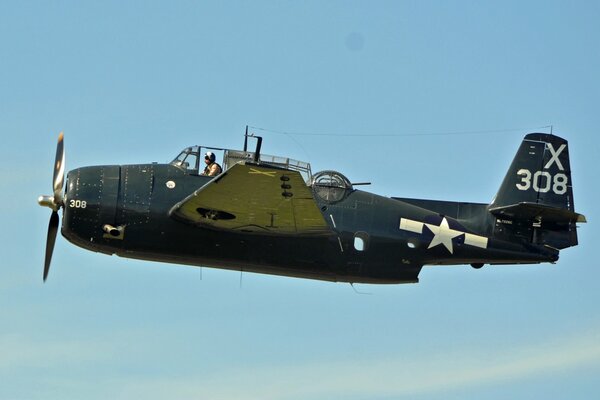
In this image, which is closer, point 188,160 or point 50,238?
point 188,160

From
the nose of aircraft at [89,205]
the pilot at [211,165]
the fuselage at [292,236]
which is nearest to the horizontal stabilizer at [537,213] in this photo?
the fuselage at [292,236]

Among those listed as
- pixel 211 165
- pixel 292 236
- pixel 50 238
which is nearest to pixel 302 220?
pixel 292 236

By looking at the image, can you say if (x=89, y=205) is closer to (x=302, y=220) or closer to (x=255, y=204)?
(x=255, y=204)

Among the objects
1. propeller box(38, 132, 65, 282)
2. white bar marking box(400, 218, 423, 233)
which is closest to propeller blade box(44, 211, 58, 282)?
propeller box(38, 132, 65, 282)

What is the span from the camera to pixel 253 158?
2623 centimetres

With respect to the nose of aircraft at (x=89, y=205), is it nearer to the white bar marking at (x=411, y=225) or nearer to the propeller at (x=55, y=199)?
the propeller at (x=55, y=199)

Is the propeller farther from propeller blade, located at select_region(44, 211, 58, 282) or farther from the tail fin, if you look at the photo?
the tail fin

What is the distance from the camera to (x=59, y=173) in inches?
1043

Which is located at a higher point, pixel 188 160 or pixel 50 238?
pixel 188 160

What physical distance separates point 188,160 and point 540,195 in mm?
9585

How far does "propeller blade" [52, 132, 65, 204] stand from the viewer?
85.9 ft

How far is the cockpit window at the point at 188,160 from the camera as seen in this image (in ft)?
87.1

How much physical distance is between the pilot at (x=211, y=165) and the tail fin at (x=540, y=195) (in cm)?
748

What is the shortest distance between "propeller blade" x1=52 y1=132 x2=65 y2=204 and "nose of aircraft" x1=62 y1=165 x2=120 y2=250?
24 cm
